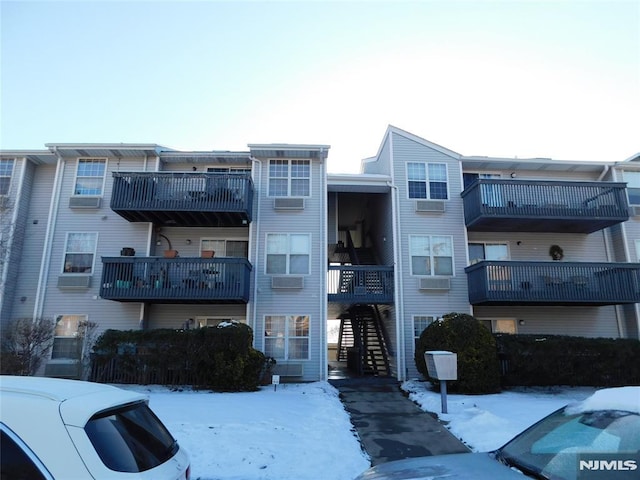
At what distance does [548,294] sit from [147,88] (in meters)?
14.8

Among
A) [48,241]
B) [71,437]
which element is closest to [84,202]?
[48,241]

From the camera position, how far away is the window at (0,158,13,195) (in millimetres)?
16047

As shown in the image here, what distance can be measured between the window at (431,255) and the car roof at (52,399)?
14258 mm

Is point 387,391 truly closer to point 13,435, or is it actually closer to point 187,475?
point 187,475

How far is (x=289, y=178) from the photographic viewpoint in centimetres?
1658

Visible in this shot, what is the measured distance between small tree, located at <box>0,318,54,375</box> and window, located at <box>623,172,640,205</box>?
74.4 feet

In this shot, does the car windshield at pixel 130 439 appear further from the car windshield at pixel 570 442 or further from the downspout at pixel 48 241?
the downspout at pixel 48 241

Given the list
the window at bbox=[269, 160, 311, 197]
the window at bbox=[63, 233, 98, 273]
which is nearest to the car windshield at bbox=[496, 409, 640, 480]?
the window at bbox=[269, 160, 311, 197]

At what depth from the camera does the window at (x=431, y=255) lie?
16.2 meters

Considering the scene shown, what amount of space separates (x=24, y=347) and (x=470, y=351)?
1358 centimetres

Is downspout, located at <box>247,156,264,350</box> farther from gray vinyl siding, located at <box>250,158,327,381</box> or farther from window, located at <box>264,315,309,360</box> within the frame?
window, located at <box>264,315,309,360</box>

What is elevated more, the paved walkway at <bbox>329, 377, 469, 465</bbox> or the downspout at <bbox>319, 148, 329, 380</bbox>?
the downspout at <bbox>319, 148, 329, 380</bbox>

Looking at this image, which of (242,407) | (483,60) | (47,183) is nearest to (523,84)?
(483,60)

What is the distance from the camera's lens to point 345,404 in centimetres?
1149
